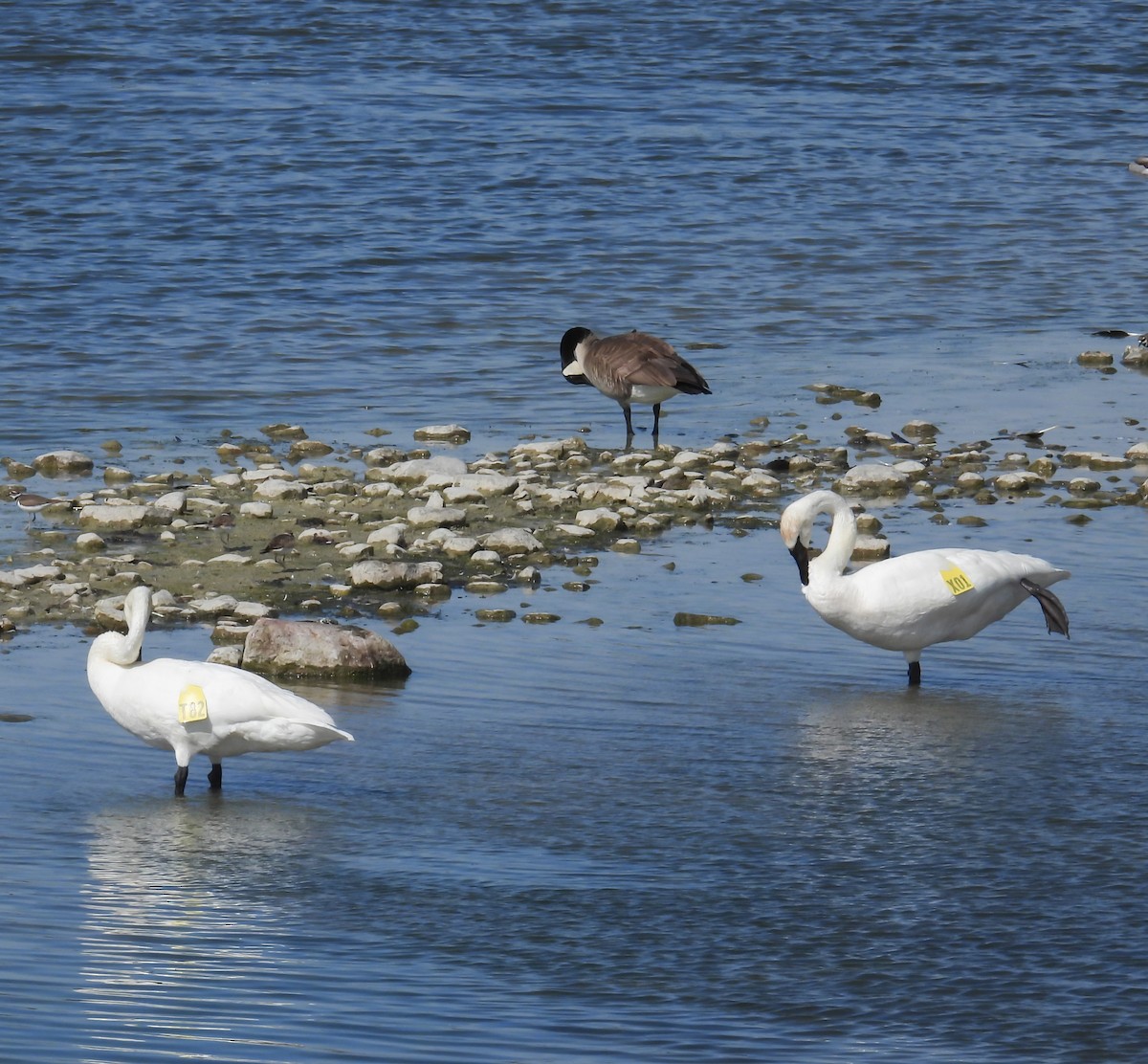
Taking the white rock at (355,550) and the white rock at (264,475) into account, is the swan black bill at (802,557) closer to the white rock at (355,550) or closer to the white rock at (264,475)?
the white rock at (355,550)

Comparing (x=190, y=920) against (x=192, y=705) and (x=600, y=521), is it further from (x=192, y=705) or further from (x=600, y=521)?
(x=600, y=521)

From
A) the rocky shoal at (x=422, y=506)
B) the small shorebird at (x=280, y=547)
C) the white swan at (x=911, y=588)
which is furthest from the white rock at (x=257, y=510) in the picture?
the white swan at (x=911, y=588)

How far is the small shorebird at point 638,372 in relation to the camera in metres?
14.2

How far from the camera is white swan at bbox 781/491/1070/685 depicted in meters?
8.79

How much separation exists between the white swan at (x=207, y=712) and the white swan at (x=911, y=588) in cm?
237

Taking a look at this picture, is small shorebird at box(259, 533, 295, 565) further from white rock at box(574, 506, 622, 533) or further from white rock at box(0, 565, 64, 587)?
white rock at box(574, 506, 622, 533)

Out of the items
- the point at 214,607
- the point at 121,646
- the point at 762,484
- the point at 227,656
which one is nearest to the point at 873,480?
the point at 762,484

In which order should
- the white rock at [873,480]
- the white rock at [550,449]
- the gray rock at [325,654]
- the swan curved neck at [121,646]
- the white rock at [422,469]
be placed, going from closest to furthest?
the swan curved neck at [121,646]
the gray rock at [325,654]
the white rock at [873,480]
the white rock at [422,469]
the white rock at [550,449]

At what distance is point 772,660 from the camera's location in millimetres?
9203

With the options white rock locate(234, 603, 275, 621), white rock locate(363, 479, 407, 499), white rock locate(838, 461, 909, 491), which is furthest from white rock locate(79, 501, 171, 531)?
white rock locate(838, 461, 909, 491)

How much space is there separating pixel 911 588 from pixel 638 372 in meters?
5.61

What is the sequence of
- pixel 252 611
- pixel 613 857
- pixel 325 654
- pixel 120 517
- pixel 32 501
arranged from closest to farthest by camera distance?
1. pixel 613 857
2. pixel 325 654
3. pixel 252 611
4. pixel 120 517
5. pixel 32 501

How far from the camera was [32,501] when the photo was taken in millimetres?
12047

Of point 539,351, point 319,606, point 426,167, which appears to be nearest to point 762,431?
point 539,351
